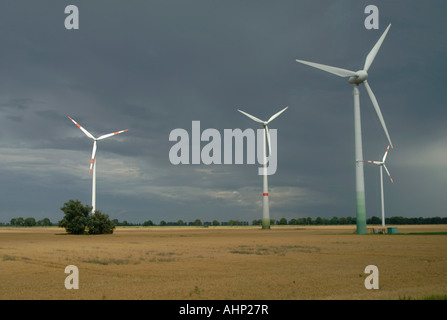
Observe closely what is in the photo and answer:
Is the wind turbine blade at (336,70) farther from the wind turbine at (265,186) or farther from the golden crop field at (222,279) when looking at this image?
the golden crop field at (222,279)

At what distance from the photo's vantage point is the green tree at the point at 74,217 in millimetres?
97375

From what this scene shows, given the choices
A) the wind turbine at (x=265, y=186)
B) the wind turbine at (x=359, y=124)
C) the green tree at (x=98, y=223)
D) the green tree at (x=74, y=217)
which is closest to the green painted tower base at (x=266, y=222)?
the wind turbine at (x=265, y=186)

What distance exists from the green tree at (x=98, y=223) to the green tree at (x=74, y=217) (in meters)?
1.69

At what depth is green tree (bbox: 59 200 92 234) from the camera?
9738 cm

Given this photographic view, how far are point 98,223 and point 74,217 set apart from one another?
630cm

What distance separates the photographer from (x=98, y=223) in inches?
3888

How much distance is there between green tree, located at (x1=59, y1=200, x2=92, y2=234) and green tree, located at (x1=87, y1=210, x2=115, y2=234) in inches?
66.6

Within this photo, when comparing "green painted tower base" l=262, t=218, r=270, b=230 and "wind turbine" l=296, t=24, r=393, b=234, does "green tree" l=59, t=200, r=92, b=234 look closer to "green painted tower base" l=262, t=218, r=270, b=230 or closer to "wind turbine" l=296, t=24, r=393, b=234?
"green painted tower base" l=262, t=218, r=270, b=230

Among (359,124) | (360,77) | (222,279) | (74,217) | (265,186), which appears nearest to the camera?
(222,279)

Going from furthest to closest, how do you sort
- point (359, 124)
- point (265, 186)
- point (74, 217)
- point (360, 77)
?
1. point (265, 186)
2. point (74, 217)
3. point (360, 77)
4. point (359, 124)

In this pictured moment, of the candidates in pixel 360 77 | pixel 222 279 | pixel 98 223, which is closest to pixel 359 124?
pixel 360 77

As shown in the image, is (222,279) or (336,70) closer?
(222,279)

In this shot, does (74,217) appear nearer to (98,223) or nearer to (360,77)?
(98,223)

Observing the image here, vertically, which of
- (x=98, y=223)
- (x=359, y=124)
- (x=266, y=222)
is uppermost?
(x=359, y=124)
